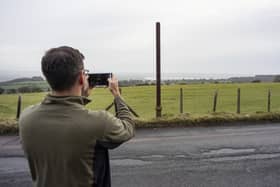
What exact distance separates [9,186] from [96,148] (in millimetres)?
3890

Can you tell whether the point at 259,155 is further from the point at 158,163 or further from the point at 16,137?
the point at 16,137

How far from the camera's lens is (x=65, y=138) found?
1.72 m

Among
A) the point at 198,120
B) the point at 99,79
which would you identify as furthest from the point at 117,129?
the point at 198,120

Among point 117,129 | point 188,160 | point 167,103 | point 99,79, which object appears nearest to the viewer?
point 117,129

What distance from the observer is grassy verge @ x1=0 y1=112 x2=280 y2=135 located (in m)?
9.78

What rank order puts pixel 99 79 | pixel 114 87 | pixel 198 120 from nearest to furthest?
pixel 114 87 < pixel 99 79 < pixel 198 120

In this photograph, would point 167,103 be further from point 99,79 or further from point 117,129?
point 117,129

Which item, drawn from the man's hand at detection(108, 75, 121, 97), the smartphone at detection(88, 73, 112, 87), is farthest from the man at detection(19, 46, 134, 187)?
the smartphone at detection(88, 73, 112, 87)

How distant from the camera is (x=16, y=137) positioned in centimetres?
885

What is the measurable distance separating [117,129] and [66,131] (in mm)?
262

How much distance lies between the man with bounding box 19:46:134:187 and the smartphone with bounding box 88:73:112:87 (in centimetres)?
41

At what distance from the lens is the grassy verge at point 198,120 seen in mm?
9783

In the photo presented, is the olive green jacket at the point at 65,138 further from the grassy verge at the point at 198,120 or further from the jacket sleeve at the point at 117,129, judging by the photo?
the grassy verge at the point at 198,120

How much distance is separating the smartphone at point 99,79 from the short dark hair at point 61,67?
1.51ft
